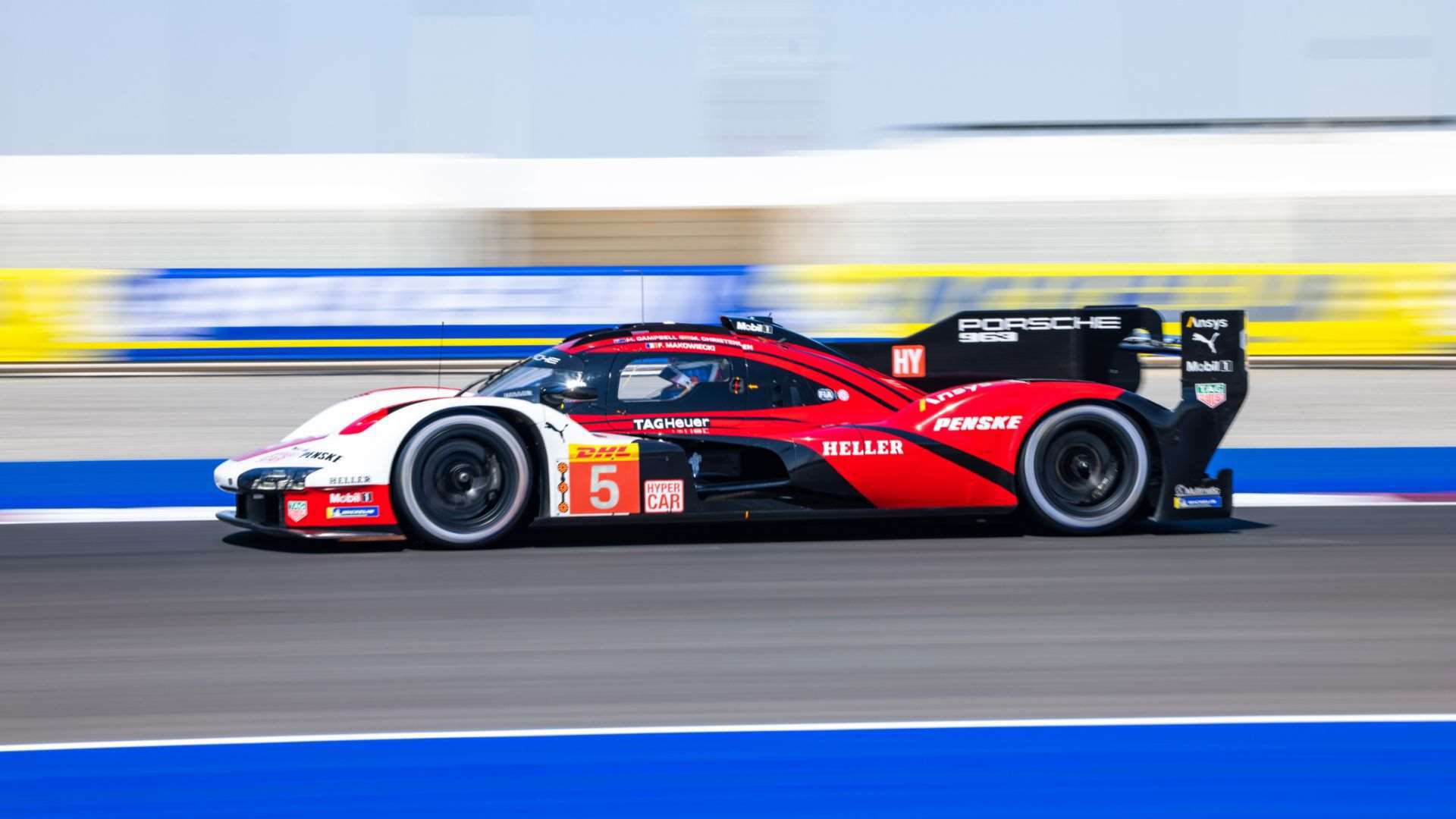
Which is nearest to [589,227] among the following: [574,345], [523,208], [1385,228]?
[523,208]

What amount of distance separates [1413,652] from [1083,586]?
4.72ft

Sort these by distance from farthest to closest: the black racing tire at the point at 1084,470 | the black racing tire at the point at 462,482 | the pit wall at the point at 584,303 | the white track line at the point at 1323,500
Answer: the pit wall at the point at 584,303, the white track line at the point at 1323,500, the black racing tire at the point at 1084,470, the black racing tire at the point at 462,482

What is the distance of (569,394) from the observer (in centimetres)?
760

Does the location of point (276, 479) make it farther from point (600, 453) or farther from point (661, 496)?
point (661, 496)

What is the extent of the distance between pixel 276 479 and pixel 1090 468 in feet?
12.6

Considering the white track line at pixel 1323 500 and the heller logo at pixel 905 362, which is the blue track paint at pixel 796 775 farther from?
the white track line at pixel 1323 500

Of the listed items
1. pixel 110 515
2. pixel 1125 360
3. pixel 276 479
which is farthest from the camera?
pixel 110 515

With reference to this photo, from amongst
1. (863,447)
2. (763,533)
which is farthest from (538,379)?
(863,447)

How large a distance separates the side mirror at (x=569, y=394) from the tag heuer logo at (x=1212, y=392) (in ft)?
9.77

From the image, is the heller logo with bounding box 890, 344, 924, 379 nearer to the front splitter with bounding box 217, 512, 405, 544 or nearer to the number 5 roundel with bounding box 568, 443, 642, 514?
the number 5 roundel with bounding box 568, 443, 642, 514

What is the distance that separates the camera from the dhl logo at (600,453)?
744 centimetres

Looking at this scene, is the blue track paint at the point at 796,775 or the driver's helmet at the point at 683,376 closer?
the blue track paint at the point at 796,775

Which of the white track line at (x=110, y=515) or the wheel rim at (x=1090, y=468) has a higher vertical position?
the wheel rim at (x=1090, y=468)

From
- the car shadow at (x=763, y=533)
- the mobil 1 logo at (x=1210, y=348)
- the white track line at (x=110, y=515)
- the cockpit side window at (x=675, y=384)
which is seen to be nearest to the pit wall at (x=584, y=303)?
the white track line at (x=110, y=515)
